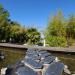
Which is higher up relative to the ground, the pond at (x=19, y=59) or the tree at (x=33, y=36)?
the tree at (x=33, y=36)

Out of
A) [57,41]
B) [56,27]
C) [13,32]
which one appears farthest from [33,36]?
[57,41]

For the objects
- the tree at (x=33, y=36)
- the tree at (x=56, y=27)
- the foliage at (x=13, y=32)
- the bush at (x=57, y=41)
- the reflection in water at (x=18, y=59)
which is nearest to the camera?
the reflection in water at (x=18, y=59)

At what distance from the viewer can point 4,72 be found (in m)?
8.09

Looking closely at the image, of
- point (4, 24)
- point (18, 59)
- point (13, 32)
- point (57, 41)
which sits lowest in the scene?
A: point (18, 59)

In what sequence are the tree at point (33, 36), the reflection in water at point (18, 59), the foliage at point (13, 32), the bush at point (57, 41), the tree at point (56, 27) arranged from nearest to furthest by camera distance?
the reflection in water at point (18, 59) → the bush at point (57, 41) → the tree at point (56, 27) → the tree at point (33, 36) → the foliage at point (13, 32)

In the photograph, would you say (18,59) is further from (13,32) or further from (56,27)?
(13,32)

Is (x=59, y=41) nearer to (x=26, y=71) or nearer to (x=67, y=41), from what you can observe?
(x=67, y=41)

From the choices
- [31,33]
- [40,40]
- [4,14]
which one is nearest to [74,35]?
[40,40]

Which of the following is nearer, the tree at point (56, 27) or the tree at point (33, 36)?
the tree at point (56, 27)

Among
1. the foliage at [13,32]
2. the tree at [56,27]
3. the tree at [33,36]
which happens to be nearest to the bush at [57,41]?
the tree at [56,27]

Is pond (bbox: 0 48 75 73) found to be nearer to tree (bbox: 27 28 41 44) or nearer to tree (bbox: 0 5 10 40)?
tree (bbox: 27 28 41 44)

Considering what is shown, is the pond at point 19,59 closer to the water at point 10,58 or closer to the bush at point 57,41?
the water at point 10,58

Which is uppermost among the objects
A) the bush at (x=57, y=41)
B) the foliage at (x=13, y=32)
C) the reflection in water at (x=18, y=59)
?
the foliage at (x=13, y=32)

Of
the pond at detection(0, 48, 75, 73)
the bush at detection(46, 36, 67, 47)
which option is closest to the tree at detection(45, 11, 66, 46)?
the bush at detection(46, 36, 67, 47)
